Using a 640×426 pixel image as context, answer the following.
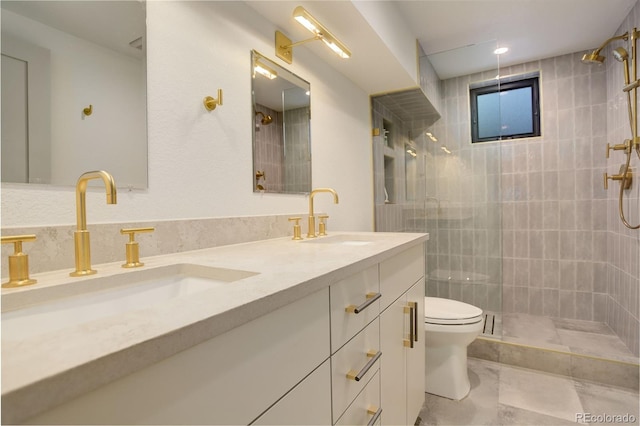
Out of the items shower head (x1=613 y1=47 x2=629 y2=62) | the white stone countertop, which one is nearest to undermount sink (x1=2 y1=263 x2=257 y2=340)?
the white stone countertop

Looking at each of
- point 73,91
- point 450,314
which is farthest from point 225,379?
point 450,314

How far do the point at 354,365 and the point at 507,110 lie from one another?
3.01 m

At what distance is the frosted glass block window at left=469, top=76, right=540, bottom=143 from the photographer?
97.1 inches

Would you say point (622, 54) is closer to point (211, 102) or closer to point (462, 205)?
point (462, 205)

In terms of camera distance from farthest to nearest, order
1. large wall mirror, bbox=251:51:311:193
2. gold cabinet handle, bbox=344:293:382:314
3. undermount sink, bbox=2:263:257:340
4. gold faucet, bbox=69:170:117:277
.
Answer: large wall mirror, bbox=251:51:311:193
gold cabinet handle, bbox=344:293:382:314
gold faucet, bbox=69:170:117:277
undermount sink, bbox=2:263:257:340

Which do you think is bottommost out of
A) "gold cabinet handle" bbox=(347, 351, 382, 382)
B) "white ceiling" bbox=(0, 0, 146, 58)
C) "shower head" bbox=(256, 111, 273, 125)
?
"gold cabinet handle" bbox=(347, 351, 382, 382)

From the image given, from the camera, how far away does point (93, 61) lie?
33.2 inches

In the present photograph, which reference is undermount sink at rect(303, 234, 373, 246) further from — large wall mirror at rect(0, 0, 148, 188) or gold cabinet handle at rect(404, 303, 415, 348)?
large wall mirror at rect(0, 0, 148, 188)

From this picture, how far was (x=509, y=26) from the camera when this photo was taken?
2.20m

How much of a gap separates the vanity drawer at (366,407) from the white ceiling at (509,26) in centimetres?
204

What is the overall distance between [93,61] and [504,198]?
3.07 m

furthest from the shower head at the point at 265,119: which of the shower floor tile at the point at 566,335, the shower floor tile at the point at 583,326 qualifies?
the shower floor tile at the point at 583,326

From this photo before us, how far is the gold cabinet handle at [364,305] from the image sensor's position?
2.60ft

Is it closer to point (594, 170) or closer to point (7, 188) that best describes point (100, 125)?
point (7, 188)
